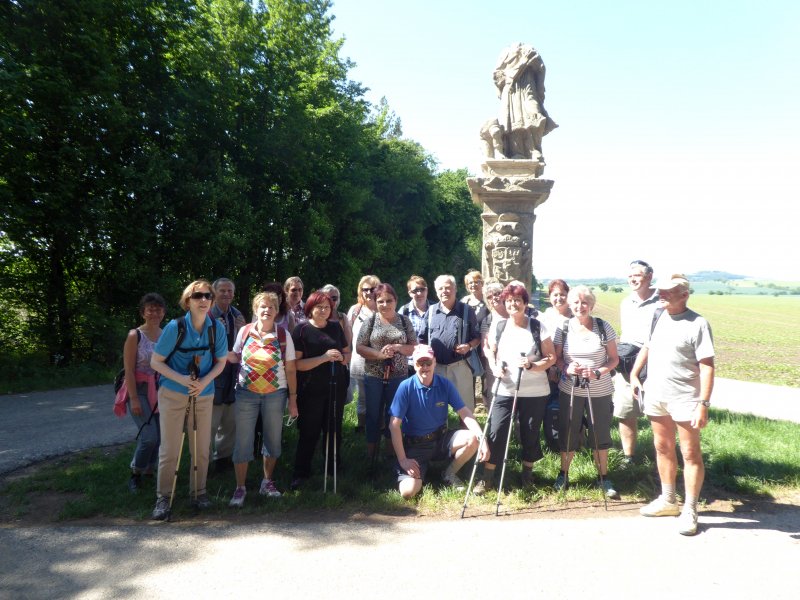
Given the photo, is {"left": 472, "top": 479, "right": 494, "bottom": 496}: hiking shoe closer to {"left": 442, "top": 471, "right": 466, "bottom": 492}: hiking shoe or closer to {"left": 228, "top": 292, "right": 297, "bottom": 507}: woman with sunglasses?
{"left": 442, "top": 471, "right": 466, "bottom": 492}: hiking shoe

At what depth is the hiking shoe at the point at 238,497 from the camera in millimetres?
4277

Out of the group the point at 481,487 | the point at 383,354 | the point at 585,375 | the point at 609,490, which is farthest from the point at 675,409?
the point at 383,354

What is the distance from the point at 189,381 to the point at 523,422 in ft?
9.79

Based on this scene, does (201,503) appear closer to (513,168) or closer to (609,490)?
(609,490)

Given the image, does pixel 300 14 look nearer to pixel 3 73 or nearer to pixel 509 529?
pixel 3 73

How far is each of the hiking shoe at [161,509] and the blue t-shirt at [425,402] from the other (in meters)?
2.04

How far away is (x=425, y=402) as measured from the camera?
470cm

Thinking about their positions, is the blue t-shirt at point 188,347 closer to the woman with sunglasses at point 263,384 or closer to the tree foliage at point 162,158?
the woman with sunglasses at point 263,384

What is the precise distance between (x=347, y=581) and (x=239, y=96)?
50.8ft

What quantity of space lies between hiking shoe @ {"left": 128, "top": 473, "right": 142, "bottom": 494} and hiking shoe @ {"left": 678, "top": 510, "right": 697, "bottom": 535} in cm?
462

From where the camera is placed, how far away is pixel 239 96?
15539mm

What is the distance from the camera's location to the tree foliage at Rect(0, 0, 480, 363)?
9867 mm

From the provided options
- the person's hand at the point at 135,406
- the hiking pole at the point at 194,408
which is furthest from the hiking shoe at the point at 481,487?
the person's hand at the point at 135,406

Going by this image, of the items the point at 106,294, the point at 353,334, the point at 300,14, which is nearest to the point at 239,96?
the point at 300,14
